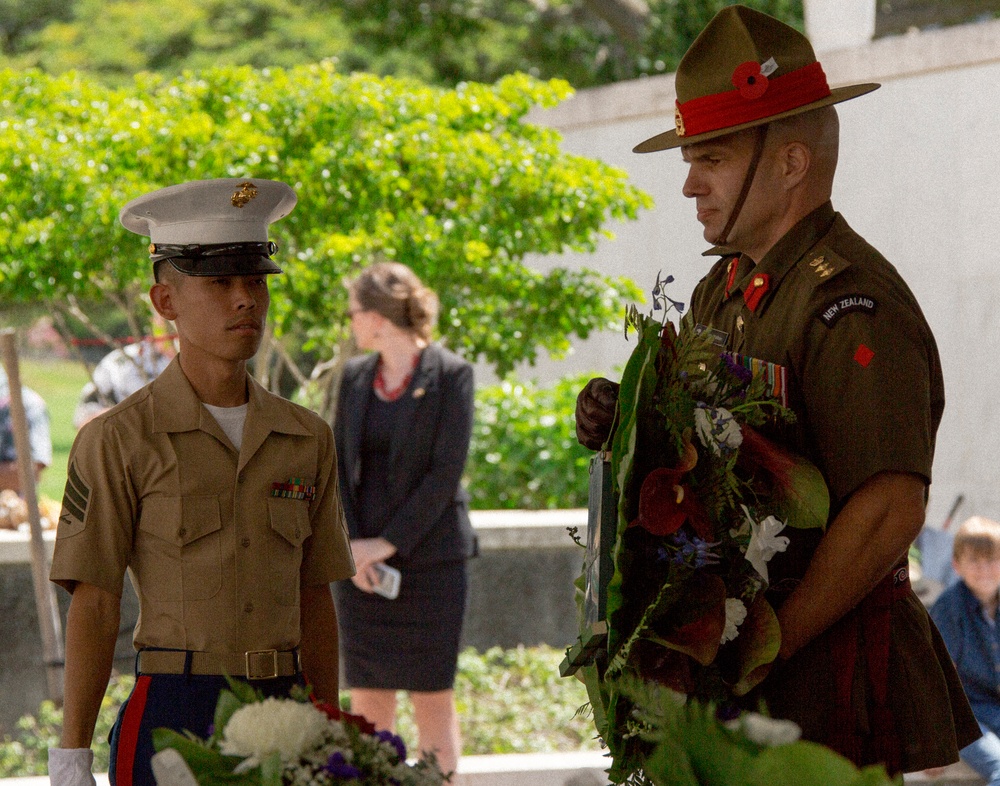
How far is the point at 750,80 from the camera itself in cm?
235

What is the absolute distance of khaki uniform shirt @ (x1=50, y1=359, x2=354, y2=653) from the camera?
247 cm

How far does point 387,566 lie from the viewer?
5.05 metres

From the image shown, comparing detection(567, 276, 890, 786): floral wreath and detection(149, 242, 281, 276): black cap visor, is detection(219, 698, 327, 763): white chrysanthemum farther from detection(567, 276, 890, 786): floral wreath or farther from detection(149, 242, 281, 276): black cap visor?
detection(149, 242, 281, 276): black cap visor

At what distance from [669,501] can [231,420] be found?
3.29 feet

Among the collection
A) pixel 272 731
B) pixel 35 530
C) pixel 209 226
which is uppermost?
pixel 209 226

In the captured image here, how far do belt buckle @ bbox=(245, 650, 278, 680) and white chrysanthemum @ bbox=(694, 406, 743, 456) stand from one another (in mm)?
964

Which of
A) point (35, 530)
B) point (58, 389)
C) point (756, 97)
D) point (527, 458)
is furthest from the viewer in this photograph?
point (58, 389)

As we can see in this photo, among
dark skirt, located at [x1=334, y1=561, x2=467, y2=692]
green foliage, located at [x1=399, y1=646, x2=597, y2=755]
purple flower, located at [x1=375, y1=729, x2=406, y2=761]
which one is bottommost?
green foliage, located at [x1=399, y1=646, x2=597, y2=755]

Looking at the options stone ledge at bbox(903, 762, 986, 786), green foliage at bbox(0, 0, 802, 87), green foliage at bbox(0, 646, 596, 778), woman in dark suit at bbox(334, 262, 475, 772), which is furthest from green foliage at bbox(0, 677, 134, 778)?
green foliage at bbox(0, 0, 802, 87)

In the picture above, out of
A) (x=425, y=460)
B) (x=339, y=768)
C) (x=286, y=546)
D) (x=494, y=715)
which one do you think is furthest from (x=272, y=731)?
(x=494, y=715)

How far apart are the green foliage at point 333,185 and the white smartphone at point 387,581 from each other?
1732 millimetres

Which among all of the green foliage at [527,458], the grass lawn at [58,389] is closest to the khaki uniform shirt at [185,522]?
the green foliage at [527,458]

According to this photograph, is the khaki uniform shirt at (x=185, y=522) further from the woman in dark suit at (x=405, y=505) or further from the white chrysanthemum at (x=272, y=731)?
the woman in dark suit at (x=405, y=505)

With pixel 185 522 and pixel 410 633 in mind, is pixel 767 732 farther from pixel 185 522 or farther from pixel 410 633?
pixel 410 633
